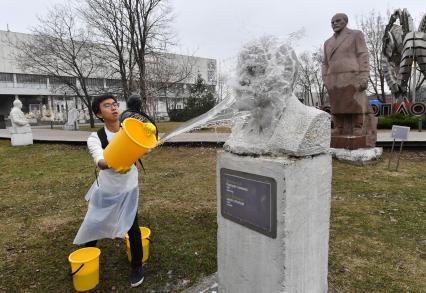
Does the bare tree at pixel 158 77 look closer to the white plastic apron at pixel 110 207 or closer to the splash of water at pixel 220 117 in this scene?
the white plastic apron at pixel 110 207

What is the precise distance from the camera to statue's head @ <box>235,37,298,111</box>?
6.42 ft

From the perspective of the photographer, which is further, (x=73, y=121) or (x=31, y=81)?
(x=31, y=81)

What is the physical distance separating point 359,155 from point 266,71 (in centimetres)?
672

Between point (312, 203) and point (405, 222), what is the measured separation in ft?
10.1

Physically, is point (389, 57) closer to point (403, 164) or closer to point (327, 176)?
point (403, 164)

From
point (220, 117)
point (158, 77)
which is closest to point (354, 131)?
point (220, 117)

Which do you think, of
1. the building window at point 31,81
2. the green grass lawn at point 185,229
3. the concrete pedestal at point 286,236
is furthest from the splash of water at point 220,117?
the building window at point 31,81

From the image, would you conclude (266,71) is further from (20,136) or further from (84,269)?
(20,136)

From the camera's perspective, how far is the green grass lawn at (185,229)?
10.4 ft

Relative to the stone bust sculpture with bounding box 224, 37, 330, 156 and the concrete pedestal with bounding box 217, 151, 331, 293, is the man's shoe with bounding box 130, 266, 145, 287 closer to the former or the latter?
the concrete pedestal with bounding box 217, 151, 331, 293

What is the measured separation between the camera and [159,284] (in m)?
3.09

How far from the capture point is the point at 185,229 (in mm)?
4328

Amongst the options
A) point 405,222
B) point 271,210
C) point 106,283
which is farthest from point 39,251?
point 405,222

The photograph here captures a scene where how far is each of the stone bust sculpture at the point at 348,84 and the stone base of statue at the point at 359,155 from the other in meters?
0.12
